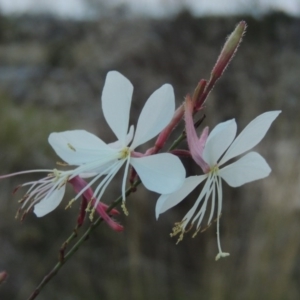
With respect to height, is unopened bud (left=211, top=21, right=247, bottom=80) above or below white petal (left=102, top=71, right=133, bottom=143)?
above

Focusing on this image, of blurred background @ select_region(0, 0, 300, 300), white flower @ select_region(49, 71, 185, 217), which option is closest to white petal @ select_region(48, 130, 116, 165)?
white flower @ select_region(49, 71, 185, 217)

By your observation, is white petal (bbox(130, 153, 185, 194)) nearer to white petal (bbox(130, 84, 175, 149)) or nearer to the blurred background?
white petal (bbox(130, 84, 175, 149))

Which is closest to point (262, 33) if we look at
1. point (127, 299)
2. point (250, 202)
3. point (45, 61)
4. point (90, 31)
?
point (250, 202)

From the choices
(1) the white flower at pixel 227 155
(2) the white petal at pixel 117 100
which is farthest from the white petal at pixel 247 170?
(2) the white petal at pixel 117 100

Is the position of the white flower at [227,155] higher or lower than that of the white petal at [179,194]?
higher

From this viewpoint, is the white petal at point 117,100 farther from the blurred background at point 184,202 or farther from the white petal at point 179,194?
the blurred background at point 184,202

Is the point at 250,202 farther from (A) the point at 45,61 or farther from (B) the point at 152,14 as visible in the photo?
(A) the point at 45,61
